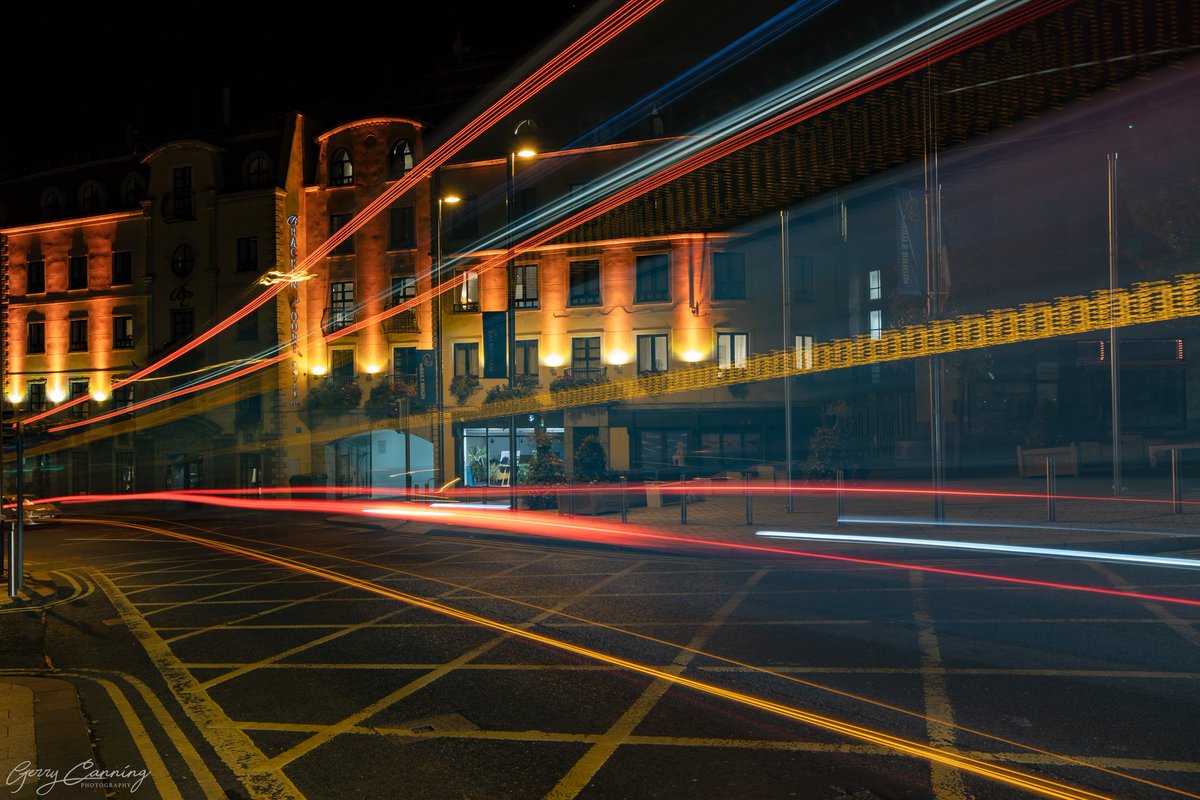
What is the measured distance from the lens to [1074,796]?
16.7ft

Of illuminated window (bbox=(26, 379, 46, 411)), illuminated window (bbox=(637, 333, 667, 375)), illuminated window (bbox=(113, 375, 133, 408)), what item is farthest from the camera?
illuminated window (bbox=(26, 379, 46, 411))

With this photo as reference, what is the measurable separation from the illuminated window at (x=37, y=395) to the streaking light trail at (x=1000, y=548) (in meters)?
42.5

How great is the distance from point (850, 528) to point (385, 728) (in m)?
12.6

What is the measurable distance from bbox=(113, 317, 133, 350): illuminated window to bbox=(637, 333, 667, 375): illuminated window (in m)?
26.2

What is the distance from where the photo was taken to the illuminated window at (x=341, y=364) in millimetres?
39250

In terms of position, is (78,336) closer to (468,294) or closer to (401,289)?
(401,289)

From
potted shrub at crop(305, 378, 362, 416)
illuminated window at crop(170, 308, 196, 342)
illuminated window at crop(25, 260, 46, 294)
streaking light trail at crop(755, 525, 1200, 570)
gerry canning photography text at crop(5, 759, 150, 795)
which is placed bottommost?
gerry canning photography text at crop(5, 759, 150, 795)

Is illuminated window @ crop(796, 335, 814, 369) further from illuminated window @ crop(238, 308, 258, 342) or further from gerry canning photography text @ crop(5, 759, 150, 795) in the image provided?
gerry canning photography text @ crop(5, 759, 150, 795)

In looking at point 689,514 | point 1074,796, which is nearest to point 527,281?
point 689,514

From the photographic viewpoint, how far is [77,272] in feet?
149

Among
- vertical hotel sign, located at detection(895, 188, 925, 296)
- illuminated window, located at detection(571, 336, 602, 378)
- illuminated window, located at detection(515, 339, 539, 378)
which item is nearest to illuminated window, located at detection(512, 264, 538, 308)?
illuminated window, located at detection(515, 339, 539, 378)

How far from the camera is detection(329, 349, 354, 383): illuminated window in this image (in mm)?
39250

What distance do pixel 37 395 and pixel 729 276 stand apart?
119ft

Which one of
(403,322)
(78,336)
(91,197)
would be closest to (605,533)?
(403,322)
